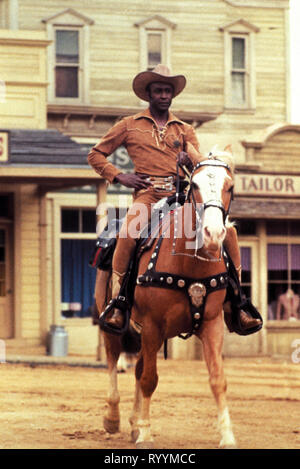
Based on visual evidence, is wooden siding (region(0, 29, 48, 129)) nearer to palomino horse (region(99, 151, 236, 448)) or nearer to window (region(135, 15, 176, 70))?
window (region(135, 15, 176, 70))

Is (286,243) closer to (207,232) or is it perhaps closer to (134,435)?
(134,435)

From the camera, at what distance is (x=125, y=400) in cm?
1413

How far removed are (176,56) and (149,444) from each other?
17405 mm

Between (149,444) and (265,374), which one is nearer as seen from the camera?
(149,444)

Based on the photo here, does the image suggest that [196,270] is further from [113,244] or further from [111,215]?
[111,215]

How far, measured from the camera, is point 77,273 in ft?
75.9

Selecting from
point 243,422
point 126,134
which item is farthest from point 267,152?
point 126,134

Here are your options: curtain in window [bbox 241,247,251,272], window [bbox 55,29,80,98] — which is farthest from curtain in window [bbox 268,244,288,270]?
window [bbox 55,29,80,98]

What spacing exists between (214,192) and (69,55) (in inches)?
678

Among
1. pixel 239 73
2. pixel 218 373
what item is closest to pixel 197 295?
pixel 218 373

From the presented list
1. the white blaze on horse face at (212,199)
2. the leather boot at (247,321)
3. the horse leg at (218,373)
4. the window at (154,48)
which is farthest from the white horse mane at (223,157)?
the window at (154,48)

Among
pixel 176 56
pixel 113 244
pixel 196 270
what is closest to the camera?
pixel 196 270

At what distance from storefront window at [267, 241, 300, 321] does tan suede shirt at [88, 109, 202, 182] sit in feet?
46.5
